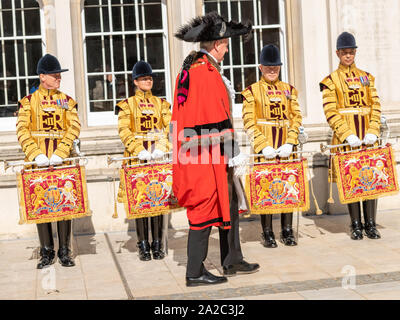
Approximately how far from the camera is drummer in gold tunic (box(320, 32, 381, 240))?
6.76 m

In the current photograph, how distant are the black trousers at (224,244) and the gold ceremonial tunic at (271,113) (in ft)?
3.86

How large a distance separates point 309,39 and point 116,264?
3812 mm

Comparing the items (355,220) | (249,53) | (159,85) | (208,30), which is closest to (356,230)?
(355,220)

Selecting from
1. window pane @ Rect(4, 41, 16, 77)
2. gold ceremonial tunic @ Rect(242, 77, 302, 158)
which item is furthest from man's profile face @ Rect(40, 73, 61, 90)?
window pane @ Rect(4, 41, 16, 77)

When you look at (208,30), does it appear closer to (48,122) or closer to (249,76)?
(48,122)

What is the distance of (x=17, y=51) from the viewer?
825cm

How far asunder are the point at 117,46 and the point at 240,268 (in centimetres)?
379

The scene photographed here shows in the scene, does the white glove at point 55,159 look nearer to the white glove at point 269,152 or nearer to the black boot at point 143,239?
the black boot at point 143,239

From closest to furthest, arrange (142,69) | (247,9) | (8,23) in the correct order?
1. (142,69)
2. (8,23)
3. (247,9)

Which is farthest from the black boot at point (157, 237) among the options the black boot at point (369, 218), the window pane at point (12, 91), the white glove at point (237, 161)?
the window pane at point (12, 91)

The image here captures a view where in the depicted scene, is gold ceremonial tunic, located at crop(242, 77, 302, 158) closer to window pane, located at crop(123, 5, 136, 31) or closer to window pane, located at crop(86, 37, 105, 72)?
window pane, located at crop(123, 5, 136, 31)

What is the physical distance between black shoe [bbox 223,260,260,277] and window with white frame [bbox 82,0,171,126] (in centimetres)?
329

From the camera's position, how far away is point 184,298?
16.4 ft

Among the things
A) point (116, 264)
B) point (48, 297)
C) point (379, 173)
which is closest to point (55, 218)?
point (116, 264)
